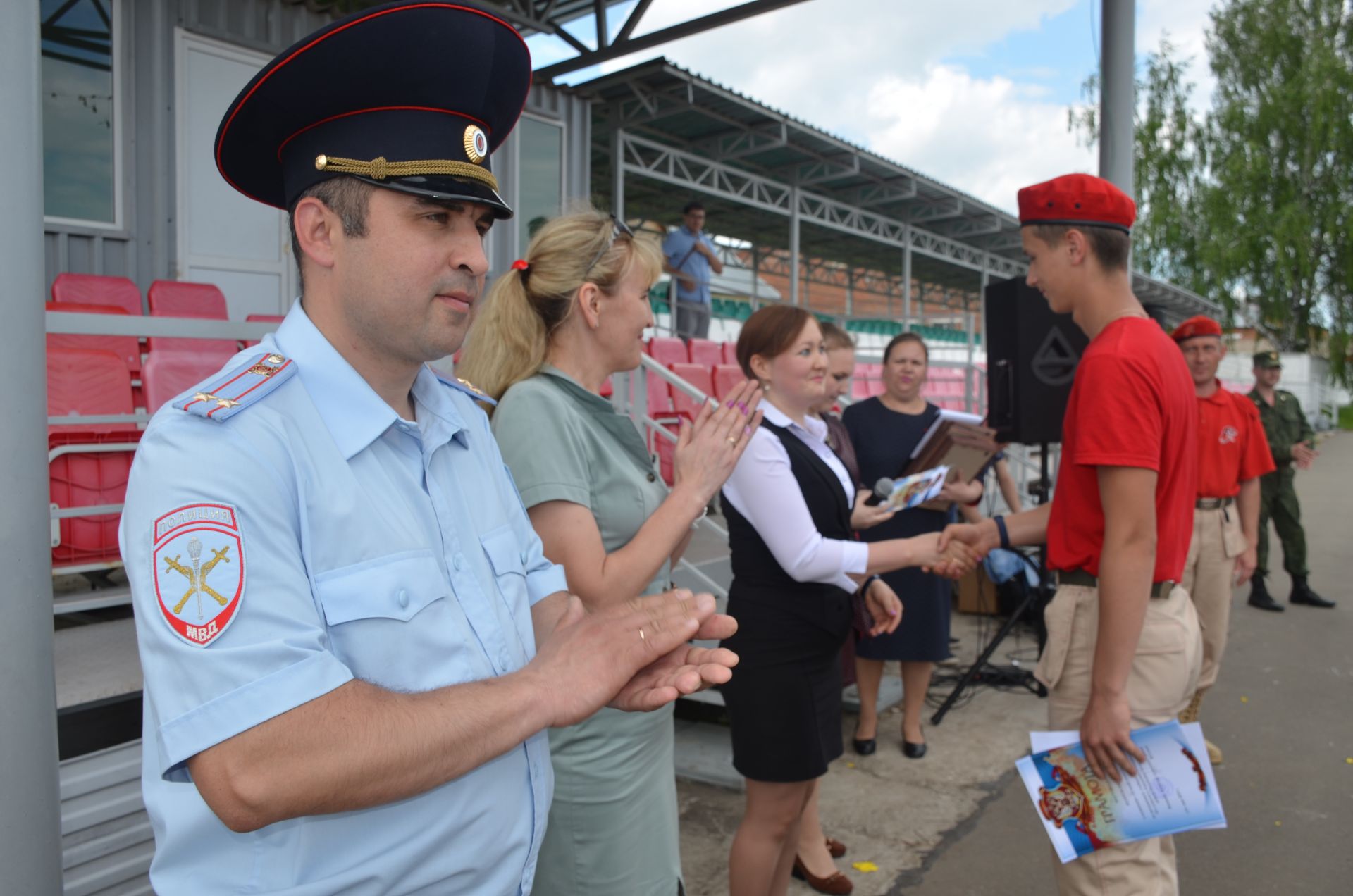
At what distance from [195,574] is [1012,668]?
516 centimetres

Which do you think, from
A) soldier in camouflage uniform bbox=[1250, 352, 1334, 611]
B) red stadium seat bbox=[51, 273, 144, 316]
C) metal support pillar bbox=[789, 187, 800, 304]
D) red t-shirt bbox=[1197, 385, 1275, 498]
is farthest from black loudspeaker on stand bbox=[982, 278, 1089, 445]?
metal support pillar bbox=[789, 187, 800, 304]

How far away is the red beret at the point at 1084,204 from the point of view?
6.93 ft

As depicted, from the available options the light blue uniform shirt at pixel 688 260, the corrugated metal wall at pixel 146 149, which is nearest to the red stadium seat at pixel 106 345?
the corrugated metal wall at pixel 146 149

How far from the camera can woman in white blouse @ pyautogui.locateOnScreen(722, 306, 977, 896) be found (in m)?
2.33

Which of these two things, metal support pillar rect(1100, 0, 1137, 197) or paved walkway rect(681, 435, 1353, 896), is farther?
metal support pillar rect(1100, 0, 1137, 197)

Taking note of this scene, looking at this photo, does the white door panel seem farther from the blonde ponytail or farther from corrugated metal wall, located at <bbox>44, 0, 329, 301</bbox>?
the blonde ponytail

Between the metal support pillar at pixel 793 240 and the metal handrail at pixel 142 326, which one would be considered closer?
the metal handrail at pixel 142 326

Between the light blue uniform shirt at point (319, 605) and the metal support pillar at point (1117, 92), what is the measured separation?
4.72 metres

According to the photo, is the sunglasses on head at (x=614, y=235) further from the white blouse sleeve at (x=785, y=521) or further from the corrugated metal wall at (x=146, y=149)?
the corrugated metal wall at (x=146, y=149)

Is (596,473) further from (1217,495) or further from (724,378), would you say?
(724,378)

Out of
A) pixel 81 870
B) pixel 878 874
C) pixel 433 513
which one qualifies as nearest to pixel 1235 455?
pixel 878 874

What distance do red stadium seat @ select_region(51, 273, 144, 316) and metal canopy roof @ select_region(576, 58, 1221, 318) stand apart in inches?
238

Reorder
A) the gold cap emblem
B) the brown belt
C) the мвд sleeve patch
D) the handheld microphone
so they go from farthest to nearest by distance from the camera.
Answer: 1. the handheld microphone
2. the brown belt
3. the gold cap emblem
4. the мвд sleeve patch

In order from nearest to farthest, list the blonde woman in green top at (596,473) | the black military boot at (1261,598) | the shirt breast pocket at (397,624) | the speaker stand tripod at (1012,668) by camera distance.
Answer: the shirt breast pocket at (397,624) < the blonde woman in green top at (596,473) < the speaker stand tripod at (1012,668) < the black military boot at (1261,598)
